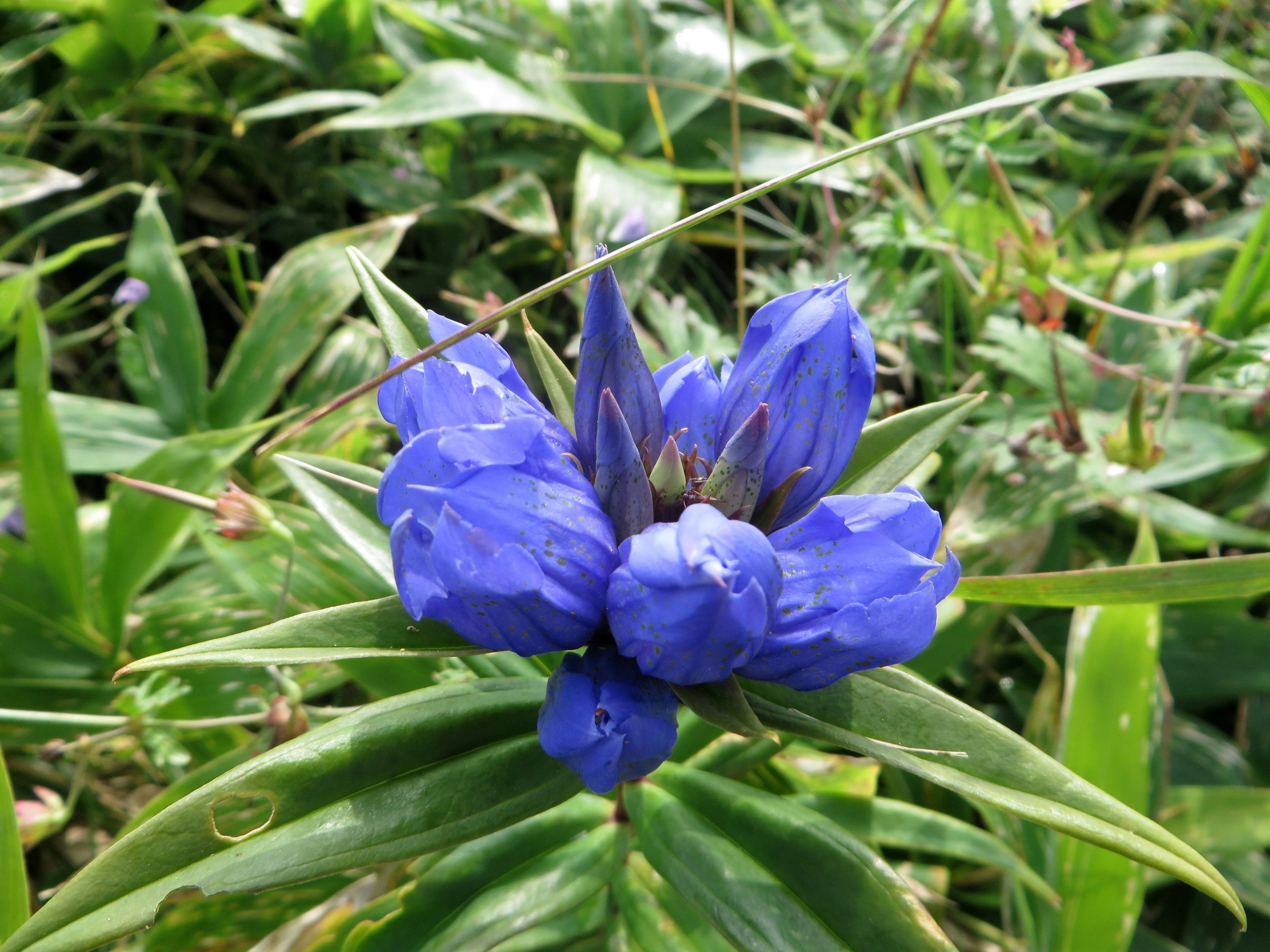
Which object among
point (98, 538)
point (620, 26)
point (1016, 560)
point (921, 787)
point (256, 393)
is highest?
point (620, 26)

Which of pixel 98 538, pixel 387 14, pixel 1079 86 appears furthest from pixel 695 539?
pixel 387 14

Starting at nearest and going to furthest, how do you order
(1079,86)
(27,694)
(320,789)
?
(320,789) → (1079,86) → (27,694)

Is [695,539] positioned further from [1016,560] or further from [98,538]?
[98,538]

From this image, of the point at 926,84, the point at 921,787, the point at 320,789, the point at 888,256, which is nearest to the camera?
the point at 320,789

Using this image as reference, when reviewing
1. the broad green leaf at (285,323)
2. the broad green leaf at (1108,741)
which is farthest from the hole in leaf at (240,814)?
the broad green leaf at (285,323)

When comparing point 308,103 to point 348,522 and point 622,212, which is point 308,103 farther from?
point 348,522

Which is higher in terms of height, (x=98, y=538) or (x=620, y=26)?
(x=620, y=26)

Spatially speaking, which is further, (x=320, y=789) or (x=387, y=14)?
(x=387, y=14)

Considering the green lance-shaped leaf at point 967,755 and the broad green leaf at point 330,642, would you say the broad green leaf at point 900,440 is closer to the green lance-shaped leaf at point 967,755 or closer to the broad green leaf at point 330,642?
the green lance-shaped leaf at point 967,755
